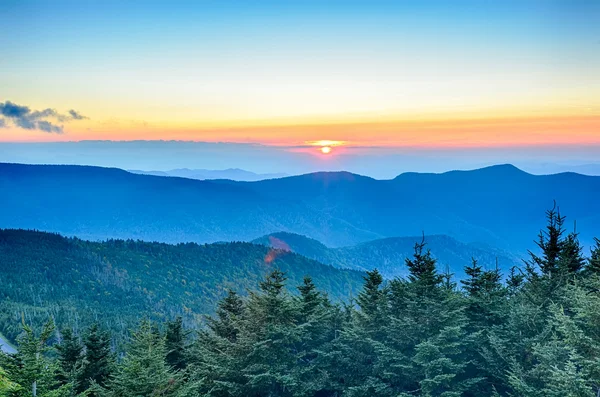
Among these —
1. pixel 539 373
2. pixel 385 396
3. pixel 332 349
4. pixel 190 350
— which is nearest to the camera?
pixel 539 373

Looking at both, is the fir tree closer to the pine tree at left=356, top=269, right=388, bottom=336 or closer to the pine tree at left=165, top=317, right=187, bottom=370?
the pine tree at left=356, top=269, right=388, bottom=336

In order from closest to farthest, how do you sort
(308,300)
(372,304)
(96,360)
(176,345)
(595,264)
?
(595,264) < (372,304) < (308,300) < (96,360) < (176,345)

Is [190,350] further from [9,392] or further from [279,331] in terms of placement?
[9,392]

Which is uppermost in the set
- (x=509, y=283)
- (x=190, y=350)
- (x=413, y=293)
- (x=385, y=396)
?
(x=413, y=293)

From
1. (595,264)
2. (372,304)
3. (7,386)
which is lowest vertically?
(372,304)

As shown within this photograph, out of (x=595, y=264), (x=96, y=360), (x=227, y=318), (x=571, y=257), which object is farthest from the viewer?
(x=227, y=318)

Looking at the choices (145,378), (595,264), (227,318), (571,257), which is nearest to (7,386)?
(145,378)

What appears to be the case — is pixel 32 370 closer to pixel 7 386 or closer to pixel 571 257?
pixel 7 386

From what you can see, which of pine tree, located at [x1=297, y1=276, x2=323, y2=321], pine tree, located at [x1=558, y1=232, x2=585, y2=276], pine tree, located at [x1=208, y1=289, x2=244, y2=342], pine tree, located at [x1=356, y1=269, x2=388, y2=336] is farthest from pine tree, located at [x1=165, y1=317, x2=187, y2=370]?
pine tree, located at [x1=558, y1=232, x2=585, y2=276]

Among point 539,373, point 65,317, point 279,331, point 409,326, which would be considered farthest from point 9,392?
point 65,317
